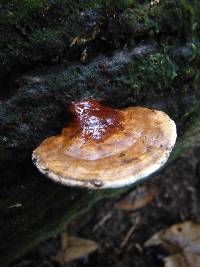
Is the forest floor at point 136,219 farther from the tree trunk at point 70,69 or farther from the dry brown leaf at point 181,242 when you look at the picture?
the tree trunk at point 70,69

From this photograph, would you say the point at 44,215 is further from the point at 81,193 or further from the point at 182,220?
the point at 182,220

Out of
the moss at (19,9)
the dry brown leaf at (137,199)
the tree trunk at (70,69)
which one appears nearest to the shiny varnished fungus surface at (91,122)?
the tree trunk at (70,69)

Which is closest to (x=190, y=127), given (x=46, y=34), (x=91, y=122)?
(x=91, y=122)

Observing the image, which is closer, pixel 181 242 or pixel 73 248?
pixel 181 242

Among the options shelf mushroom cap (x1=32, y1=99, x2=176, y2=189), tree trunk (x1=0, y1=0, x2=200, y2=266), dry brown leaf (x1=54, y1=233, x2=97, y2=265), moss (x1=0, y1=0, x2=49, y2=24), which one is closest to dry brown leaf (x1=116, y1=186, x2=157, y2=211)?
dry brown leaf (x1=54, y1=233, x2=97, y2=265)

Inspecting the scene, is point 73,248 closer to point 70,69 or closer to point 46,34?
point 70,69

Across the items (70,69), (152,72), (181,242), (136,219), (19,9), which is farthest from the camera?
(136,219)

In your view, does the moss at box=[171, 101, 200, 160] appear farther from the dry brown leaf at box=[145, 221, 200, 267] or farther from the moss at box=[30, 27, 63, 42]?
the moss at box=[30, 27, 63, 42]
